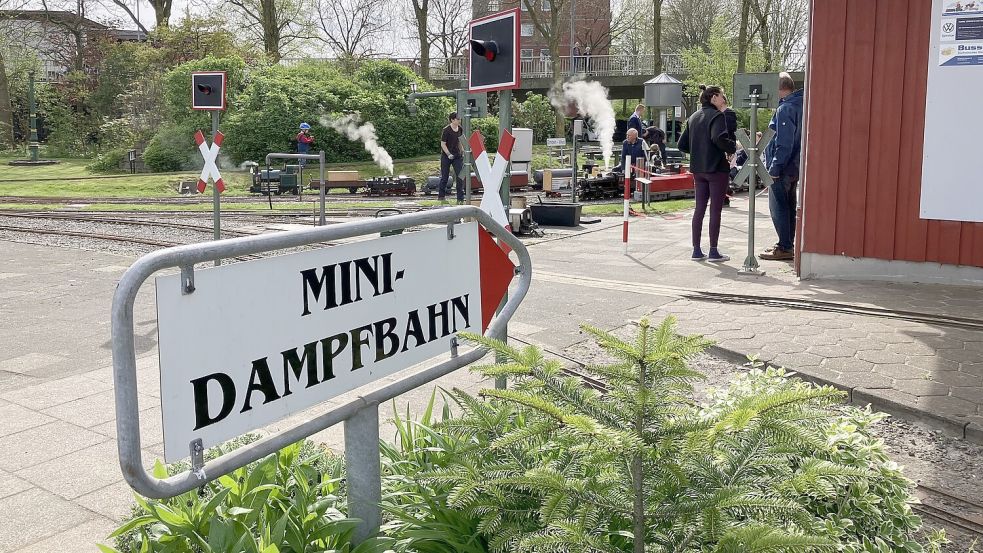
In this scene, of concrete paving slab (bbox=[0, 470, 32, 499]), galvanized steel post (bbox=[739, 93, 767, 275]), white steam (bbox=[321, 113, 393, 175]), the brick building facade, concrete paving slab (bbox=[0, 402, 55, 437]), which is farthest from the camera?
the brick building facade

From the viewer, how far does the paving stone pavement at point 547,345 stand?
4141 millimetres

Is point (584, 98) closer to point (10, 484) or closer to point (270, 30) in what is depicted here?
point (270, 30)

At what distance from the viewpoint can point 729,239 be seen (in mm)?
13070

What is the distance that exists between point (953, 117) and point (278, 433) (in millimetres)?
7355

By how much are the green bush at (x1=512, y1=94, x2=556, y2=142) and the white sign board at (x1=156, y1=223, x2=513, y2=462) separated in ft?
137

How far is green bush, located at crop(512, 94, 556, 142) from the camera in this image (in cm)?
4441

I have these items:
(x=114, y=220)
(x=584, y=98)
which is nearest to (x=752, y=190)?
(x=114, y=220)

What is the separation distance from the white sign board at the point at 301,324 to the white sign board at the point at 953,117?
625 cm

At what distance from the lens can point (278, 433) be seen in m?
2.58

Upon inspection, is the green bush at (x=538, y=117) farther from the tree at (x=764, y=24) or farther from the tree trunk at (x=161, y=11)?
the tree trunk at (x=161, y=11)

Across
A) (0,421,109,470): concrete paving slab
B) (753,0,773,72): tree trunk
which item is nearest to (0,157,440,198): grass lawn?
(753,0,773,72): tree trunk

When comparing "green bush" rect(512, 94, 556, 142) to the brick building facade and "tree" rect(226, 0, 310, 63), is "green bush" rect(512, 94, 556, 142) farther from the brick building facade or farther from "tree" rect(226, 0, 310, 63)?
the brick building facade

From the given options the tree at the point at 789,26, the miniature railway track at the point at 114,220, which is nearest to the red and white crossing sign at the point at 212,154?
the miniature railway track at the point at 114,220

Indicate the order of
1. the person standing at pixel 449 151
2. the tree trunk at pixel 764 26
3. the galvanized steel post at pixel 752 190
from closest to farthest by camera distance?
the galvanized steel post at pixel 752 190, the person standing at pixel 449 151, the tree trunk at pixel 764 26
